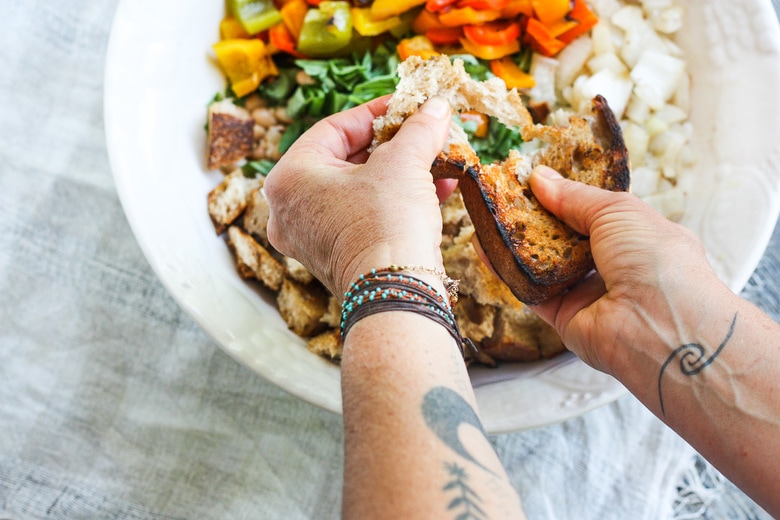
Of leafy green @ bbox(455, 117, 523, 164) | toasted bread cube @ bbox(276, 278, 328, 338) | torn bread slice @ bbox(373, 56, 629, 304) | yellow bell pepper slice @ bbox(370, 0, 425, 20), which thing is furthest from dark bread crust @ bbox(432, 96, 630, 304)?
yellow bell pepper slice @ bbox(370, 0, 425, 20)

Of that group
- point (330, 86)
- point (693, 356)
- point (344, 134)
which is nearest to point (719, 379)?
point (693, 356)

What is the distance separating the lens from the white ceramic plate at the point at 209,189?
196 cm

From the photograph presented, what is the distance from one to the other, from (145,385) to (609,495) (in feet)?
6.01

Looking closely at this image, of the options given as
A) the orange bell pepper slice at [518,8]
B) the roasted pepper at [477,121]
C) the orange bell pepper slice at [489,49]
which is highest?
the orange bell pepper slice at [518,8]

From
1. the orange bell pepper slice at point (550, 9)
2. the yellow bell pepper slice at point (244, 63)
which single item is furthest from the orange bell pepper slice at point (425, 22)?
the yellow bell pepper slice at point (244, 63)

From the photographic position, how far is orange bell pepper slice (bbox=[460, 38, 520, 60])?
2299mm

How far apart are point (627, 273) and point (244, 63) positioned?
61.9 inches

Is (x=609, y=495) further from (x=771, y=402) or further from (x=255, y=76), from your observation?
(x=255, y=76)

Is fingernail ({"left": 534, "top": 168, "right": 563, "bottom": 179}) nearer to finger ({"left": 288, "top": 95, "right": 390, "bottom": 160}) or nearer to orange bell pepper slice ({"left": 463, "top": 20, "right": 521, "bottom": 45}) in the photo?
finger ({"left": 288, "top": 95, "right": 390, "bottom": 160})

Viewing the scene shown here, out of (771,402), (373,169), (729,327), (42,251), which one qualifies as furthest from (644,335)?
(42,251)

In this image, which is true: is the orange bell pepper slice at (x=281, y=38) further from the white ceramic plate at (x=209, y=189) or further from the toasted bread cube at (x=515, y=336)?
the toasted bread cube at (x=515, y=336)

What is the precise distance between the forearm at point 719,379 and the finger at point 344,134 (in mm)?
892

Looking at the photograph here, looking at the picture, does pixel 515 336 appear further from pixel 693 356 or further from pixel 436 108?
pixel 436 108

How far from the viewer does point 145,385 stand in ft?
7.98
